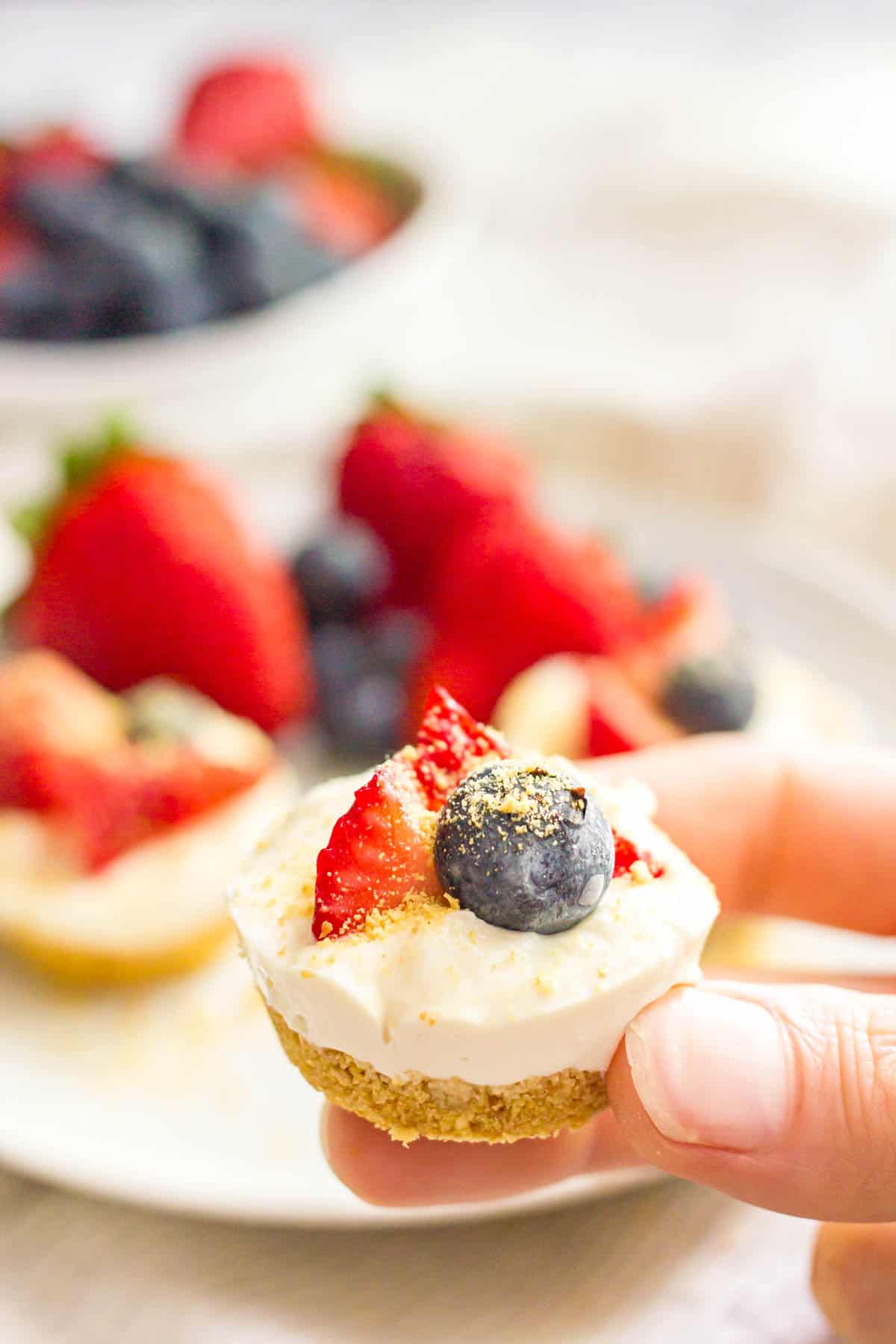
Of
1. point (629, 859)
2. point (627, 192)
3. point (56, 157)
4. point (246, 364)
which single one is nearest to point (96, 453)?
point (246, 364)

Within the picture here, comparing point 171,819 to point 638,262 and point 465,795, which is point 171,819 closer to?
point 465,795

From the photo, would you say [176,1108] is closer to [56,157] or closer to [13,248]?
[13,248]

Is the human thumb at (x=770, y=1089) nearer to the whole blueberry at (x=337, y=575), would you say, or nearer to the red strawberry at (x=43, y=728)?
the red strawberry at (x=43, y=728)

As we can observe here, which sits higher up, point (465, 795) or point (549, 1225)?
point (465, 795)

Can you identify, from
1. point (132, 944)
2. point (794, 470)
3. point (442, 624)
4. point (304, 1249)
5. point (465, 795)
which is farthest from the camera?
point (794, 470)

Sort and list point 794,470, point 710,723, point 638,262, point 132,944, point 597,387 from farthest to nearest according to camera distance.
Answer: point 638,262
point 597,387
point 794,470
point 710,723
point 132,944

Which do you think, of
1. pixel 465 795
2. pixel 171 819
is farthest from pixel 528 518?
pixel 465 795

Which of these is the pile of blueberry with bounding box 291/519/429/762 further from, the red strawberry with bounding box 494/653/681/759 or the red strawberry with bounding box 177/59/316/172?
the red strawberry with bounding box 177/59/316/172
